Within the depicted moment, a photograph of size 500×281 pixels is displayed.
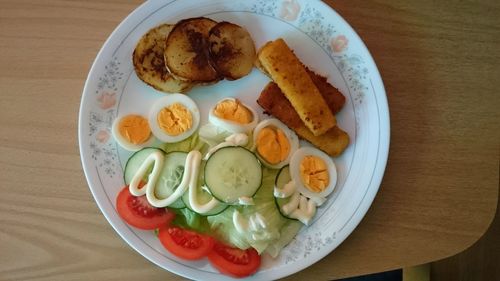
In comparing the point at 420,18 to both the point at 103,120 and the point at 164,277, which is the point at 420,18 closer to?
the point at 103,120

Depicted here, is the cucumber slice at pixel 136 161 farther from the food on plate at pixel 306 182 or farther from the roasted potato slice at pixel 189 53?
the food on plate at pixel 306 182

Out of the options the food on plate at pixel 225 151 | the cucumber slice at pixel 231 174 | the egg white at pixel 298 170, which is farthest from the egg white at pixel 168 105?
the egg white at pixel 298 170

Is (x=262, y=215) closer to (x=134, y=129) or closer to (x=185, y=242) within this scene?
(x=185, y=242)

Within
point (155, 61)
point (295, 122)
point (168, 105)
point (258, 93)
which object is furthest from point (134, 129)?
point (295, 122)

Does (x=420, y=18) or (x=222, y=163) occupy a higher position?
(x=420, y=18)

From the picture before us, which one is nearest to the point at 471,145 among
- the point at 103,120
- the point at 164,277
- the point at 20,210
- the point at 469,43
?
the point at 469,43

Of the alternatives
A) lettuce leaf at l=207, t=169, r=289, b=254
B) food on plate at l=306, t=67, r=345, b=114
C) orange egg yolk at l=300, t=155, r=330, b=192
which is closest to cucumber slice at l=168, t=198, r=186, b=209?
lettuce leaf at l=207, t=169, r=289, b=254

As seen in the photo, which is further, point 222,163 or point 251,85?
point 251,85

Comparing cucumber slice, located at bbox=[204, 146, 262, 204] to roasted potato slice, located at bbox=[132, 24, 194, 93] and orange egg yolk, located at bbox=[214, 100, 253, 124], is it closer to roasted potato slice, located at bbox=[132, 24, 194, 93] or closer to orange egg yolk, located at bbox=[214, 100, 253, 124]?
orange egg yolk, located at bbox=[214, 100, 253, 124]
